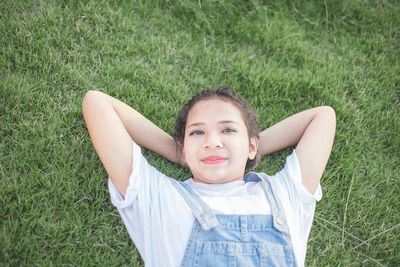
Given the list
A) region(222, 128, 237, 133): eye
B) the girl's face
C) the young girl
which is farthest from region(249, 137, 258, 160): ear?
region(222, 128, 237, 133): eye

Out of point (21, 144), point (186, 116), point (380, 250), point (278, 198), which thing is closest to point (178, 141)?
point (186, 116)

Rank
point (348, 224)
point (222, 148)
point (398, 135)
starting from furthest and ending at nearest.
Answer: point (398, 135)
point (348, 224)
point (222, 148)

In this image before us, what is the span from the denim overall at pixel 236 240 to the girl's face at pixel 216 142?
20cm

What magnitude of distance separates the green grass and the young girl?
0.31 metres

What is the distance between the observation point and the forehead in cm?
296

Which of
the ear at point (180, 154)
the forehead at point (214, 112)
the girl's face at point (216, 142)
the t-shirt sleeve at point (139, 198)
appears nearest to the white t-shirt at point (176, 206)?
the t-shirt sleeve at point (139, 198)

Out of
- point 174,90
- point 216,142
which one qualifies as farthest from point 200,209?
point 174,90

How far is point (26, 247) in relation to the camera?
2920 mm

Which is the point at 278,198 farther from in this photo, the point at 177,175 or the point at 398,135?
the point at 398,135

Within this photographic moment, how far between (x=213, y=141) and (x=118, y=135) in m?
0.57

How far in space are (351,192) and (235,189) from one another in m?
0.98

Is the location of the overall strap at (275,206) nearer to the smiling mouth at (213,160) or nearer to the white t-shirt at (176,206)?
the white t-shirt at (176,206)

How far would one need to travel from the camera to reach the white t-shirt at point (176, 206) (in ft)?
9.11

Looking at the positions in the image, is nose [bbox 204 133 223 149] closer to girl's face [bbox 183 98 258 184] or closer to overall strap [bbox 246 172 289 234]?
girl's face [bbox 183 98 258 184]
